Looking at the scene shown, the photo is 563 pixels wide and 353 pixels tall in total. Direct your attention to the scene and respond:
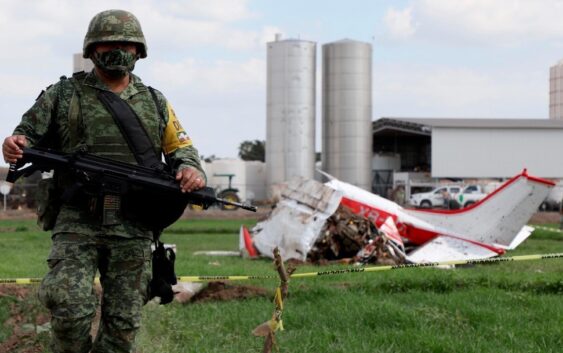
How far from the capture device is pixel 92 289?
16.5 feet

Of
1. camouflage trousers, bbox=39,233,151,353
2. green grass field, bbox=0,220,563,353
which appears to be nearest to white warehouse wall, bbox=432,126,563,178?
green grass field, bbox=0,220,563,353

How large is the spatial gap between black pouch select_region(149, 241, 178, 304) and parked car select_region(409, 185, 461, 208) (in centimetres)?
4774

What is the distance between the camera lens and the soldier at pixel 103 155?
16.6ft

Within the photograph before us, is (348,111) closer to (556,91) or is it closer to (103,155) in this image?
(556,91)

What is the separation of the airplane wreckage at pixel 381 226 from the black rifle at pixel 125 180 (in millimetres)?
12002

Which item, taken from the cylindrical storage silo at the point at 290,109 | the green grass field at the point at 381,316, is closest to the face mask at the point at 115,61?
the green grass field at the point at 381,316

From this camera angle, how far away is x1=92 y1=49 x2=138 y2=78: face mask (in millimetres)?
5230

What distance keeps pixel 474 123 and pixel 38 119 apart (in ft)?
175

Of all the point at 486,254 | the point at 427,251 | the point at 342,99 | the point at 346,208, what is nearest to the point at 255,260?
the point at 346,208

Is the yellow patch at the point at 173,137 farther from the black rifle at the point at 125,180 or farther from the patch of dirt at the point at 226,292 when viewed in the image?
the patch of dirt at the point at 226,292

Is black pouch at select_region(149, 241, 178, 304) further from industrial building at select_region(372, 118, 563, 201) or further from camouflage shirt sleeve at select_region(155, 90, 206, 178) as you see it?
industrial building at select_region(372, 118, 563, 201)

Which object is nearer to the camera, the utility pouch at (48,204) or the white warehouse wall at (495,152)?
the utility pouch at (48,204)

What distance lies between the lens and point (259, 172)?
190 ft

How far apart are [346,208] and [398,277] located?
759cm
